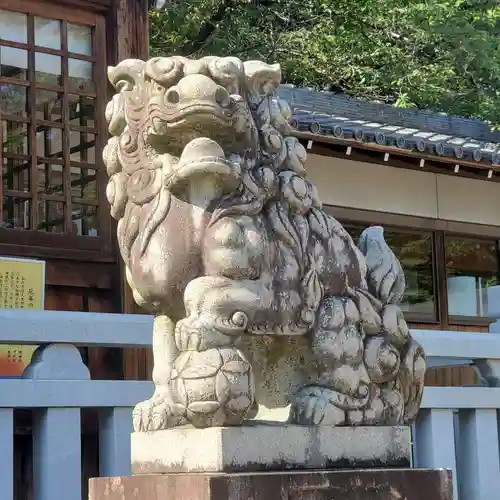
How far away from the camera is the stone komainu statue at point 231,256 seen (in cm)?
320

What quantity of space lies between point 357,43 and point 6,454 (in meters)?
9.47

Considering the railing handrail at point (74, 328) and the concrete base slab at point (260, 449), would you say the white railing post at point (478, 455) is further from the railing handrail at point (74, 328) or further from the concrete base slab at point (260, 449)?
the railing handrail at point (74, 328)

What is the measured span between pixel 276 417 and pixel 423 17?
28.6ft

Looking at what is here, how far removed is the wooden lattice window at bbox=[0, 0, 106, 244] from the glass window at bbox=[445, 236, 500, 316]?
4258 millimetres

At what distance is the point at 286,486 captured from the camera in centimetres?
316

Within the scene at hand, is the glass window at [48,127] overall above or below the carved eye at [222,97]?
above

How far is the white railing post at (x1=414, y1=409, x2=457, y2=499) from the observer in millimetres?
4750

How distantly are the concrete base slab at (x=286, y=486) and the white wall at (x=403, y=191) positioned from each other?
222 inches

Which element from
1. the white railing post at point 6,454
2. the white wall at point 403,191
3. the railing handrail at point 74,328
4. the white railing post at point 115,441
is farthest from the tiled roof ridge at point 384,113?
the white railing post at point 6,454

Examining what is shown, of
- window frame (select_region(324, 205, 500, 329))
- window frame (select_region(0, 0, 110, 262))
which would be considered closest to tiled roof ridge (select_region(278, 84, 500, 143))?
window frame (select_region(324, 205, 500, 329))

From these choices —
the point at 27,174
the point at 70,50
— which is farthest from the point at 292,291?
the point at 70,50

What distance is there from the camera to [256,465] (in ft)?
Result: 10.4

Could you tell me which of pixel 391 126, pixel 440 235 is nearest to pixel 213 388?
pixel 391 126

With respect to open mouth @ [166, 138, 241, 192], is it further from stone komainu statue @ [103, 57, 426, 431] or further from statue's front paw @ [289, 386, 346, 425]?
statue's front paw @ [289, 386, 346, 425]
